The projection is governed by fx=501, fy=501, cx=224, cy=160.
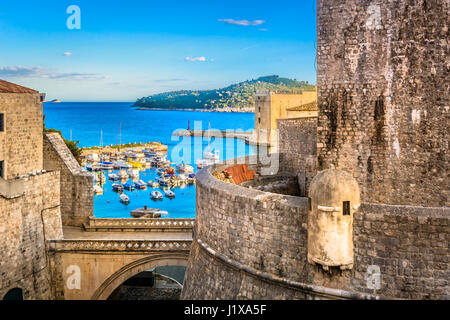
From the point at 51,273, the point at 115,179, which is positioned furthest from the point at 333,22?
the point at 115,179

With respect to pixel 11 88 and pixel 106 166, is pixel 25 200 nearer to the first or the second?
pixel 11 88

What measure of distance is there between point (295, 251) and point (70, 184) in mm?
12910

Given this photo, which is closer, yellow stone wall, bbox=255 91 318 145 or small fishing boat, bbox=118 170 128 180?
yellow stone wall, bbox=255 91 318 145

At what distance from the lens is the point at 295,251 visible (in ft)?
26.3

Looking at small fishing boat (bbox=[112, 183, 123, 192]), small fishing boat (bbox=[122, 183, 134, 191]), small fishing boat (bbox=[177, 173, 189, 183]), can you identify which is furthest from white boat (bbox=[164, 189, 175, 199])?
small fishing boat (bbox=[177, 173, 189, 183])

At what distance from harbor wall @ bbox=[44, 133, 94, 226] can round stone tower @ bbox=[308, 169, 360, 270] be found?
12.8m

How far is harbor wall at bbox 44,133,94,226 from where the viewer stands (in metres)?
18.8

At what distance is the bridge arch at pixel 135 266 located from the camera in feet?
53.3

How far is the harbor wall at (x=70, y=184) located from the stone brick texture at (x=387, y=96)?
422 inches

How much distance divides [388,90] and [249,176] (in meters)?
5.18

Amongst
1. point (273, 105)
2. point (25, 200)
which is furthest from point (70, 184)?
point (273, 105)

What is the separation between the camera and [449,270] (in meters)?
6.94

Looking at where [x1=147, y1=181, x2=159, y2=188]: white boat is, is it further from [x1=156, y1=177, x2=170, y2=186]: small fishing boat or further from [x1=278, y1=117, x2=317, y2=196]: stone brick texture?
[x1=278, y1=117, x2=317, y2=196]: stone brick texture

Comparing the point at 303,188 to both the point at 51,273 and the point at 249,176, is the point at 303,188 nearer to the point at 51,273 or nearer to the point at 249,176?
the point at 249,176
